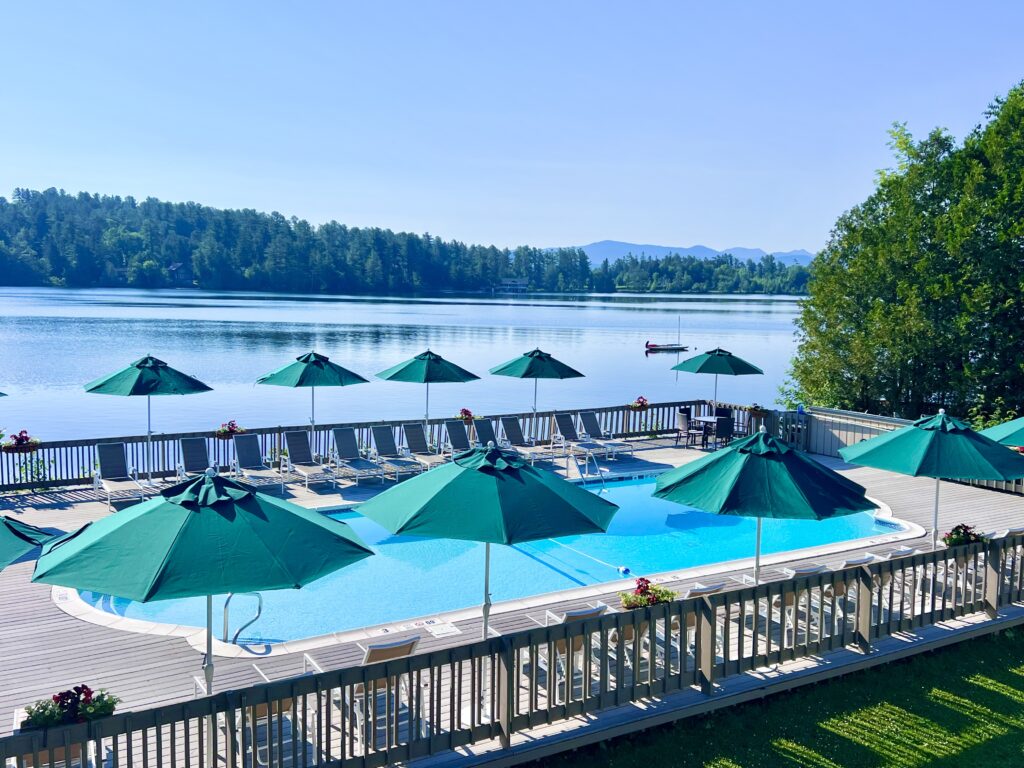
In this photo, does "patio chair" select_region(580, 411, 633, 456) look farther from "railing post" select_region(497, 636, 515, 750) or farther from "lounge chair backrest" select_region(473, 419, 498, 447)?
"railing post" select_region(497, 636, 515, 750)

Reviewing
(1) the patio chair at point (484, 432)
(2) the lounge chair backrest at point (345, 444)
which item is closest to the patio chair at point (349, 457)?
(2) the lounge chair backrest at point (345, 444)

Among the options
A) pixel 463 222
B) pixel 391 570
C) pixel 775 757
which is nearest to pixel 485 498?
pixel 775 757

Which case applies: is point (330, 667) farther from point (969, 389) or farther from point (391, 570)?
point (969, 389)

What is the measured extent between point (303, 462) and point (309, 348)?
1496 inches

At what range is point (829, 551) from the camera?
11477mm

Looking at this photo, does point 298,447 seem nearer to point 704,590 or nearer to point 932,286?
point 704,590

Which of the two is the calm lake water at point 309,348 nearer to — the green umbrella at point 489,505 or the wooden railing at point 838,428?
the wooden railing at point 838,428

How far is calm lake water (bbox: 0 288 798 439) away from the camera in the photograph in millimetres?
32719

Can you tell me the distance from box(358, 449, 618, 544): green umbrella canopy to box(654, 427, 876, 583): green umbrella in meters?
1.07

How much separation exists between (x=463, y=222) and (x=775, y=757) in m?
65.1

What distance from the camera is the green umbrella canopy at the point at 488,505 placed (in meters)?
6.22

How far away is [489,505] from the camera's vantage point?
6359 mm

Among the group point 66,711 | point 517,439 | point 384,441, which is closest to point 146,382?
point 384,441

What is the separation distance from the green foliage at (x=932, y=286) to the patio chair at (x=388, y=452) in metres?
15.9
